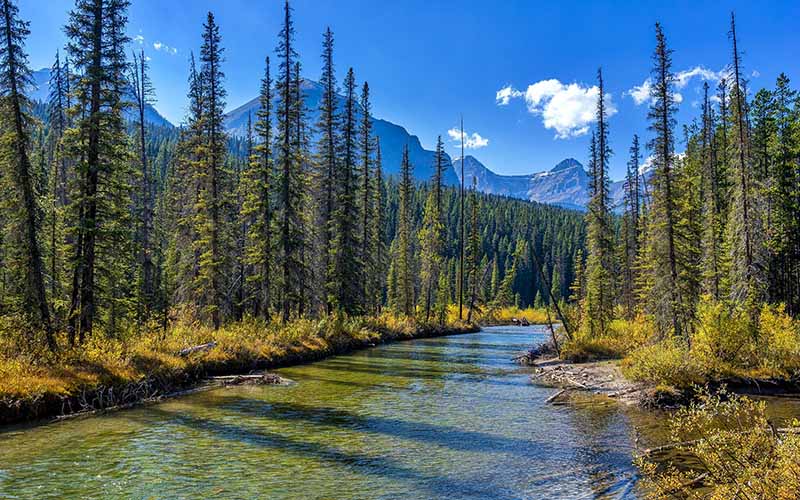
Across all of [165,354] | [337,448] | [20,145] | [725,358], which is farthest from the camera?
[165,354]

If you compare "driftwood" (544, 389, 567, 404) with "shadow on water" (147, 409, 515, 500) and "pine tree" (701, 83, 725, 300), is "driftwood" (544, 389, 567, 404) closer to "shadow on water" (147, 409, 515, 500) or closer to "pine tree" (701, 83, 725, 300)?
"shadow on water" (147, 409, 515, 500)

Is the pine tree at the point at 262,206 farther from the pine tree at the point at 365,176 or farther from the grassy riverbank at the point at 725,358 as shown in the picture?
the grassy riverbank at the point at 725,358

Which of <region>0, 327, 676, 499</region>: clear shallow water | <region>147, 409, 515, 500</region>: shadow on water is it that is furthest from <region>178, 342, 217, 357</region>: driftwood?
<region>147, 409, 515, 500</region>: shadow on water

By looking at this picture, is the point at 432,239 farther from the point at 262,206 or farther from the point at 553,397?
the point at 553,397

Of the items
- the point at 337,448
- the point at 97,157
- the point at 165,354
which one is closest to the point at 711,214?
the point at 337,448

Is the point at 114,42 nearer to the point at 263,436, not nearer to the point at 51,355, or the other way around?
the point at 51,355

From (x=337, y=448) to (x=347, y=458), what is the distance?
0.83 meters

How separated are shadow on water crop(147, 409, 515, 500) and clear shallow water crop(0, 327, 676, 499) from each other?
0.13 feet

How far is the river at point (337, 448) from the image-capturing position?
981cm

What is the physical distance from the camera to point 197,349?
22000mm

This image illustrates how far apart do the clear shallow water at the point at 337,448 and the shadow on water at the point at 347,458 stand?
0.13ft

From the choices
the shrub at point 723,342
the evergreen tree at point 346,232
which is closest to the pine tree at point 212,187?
the evergreen tree at point 346,232

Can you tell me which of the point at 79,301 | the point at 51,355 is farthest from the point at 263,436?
the point at 79,301

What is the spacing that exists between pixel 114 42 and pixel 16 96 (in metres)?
4.74
